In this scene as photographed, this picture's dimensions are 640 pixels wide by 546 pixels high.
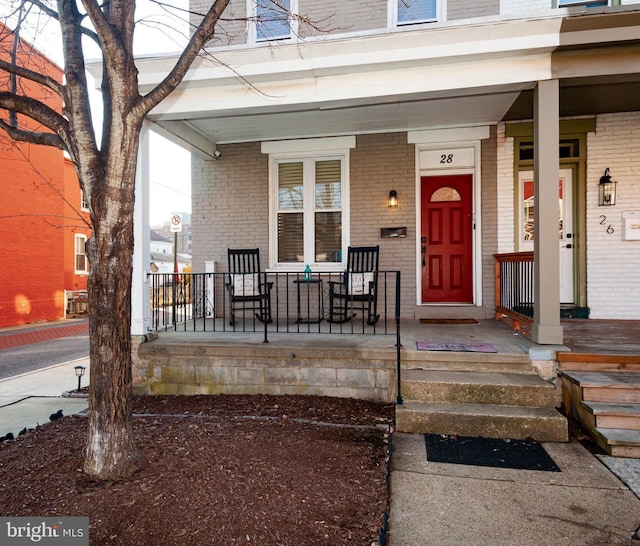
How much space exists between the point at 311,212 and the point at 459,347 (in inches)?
128

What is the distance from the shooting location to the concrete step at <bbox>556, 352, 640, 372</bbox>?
362 cm

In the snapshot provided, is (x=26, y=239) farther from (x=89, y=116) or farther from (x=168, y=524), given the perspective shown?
(x=168, y=524)

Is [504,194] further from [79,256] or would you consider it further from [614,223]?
[79,256]

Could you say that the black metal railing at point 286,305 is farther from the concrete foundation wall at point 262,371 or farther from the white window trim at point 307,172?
the concrete foundation wall at point 262,371

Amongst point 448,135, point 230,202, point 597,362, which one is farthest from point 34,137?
point 448,135

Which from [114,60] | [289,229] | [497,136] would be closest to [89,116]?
[114,60]

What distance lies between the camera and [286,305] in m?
6.37

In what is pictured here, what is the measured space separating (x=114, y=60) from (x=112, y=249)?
113cm

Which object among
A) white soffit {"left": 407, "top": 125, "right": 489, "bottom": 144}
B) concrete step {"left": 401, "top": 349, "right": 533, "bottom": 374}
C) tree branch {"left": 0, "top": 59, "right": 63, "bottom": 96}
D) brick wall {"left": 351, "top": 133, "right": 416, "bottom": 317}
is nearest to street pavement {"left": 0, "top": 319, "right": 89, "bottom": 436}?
tree branch {"left": 0, "top": 59, "right": 63, "bottom": 96}

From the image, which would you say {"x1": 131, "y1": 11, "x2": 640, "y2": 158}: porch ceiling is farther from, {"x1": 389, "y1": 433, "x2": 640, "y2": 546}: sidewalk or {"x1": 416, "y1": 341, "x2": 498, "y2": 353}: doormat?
{"x1": 389, "y1": 433, "x2": 640, "y2": 546}: sidewalk

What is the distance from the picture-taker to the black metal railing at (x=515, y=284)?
4.54m

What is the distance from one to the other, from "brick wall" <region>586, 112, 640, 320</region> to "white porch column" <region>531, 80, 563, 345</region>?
217 cm

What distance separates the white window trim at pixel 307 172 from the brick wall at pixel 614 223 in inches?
131

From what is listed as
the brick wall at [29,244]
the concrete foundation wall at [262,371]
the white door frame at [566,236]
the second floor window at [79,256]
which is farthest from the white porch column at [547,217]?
the second floor window at [79,256]
